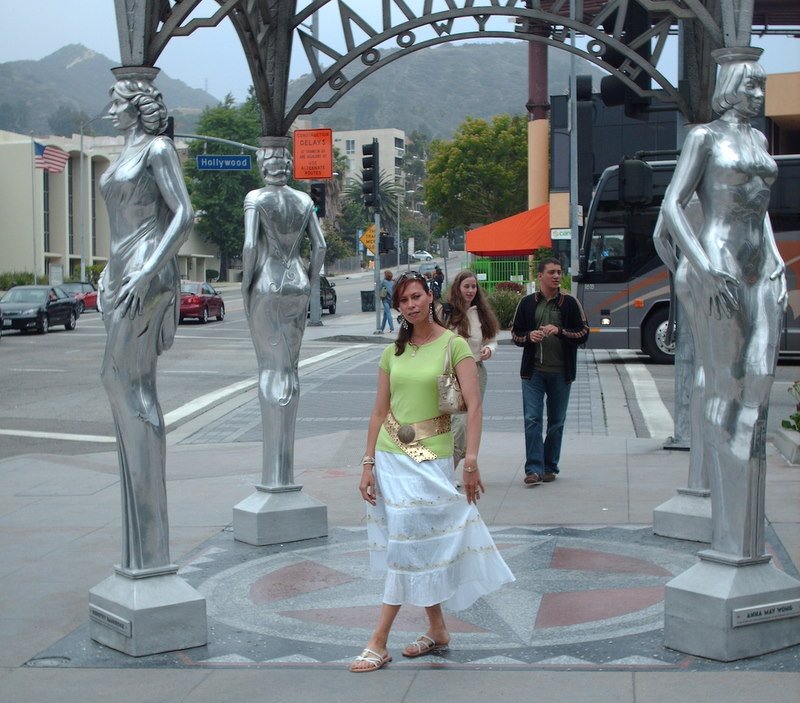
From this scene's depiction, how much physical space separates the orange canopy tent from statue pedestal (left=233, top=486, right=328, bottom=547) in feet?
115

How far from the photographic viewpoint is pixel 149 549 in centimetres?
589

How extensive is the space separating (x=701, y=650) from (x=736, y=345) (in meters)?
1.45

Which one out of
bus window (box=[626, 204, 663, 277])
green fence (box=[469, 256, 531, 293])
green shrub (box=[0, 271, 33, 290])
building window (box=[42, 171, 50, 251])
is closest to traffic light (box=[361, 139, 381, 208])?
bus window (box=[626, 204, 663, 277])

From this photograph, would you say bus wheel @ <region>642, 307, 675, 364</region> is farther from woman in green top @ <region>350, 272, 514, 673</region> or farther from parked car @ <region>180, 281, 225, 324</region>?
parked car @ <region>180, 281, 225, 324</region>

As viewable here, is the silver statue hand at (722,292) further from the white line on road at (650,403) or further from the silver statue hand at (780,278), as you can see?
the white line on road at (650,403)

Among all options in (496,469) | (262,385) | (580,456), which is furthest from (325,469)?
(262,385)

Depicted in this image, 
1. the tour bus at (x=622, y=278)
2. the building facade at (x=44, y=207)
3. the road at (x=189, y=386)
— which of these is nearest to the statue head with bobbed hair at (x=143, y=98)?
the road at (x=189, y=386)

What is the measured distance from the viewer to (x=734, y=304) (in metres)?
5.44

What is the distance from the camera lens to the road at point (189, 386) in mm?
15141

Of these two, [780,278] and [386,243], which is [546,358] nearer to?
[780,278]

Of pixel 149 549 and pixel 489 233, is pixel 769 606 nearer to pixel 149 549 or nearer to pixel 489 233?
pixel 149 549

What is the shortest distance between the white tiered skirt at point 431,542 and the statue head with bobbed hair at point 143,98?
2118 millimetres

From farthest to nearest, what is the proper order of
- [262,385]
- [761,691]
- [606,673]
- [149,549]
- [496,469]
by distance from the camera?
[496,469], [262,385], [149,549], [606,673], [761,691]

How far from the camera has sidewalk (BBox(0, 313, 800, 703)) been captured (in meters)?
5.13
